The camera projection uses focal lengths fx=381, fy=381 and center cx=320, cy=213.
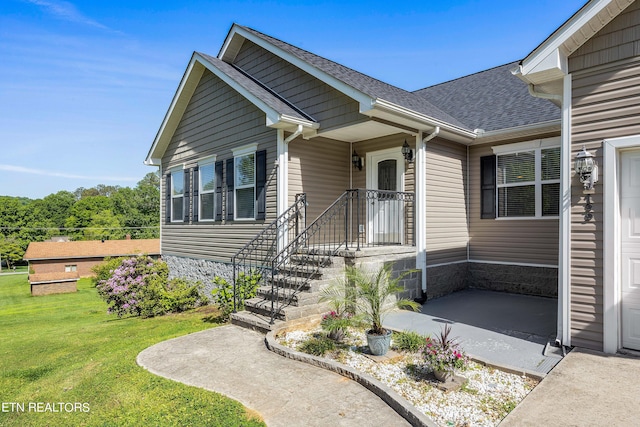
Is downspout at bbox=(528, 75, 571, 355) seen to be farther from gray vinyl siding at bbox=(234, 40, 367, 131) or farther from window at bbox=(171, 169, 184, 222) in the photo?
window at bbox=(171, 169, 184, 222)

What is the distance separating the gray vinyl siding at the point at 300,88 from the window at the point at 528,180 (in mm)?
3663

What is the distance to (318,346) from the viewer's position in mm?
4863

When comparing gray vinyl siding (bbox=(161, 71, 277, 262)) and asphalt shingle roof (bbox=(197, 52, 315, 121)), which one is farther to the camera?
gray vinyl siding (bbox=(161, 71, 277, 262))

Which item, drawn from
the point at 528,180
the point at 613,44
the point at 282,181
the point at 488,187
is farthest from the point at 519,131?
the point at 282,181

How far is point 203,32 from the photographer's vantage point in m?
12.1

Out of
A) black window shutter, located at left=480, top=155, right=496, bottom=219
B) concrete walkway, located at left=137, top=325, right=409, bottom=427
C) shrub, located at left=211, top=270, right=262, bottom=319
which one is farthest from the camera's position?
black window shutter, located at left=480, top=155, right=496, bottom=219

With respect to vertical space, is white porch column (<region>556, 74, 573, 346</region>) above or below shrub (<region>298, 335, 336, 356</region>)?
above

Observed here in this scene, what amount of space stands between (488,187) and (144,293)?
8.65 metres

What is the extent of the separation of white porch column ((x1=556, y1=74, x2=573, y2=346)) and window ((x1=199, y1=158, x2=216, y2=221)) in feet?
26.2

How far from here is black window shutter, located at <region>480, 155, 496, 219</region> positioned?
8586 mm

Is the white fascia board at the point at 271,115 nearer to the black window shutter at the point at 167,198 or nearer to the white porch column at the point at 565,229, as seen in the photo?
the white porch column at the point at 565,229

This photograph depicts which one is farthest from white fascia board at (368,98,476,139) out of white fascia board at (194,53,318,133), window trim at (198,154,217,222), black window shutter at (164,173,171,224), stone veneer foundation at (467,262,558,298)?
black window shutter at (164,173,171,224)

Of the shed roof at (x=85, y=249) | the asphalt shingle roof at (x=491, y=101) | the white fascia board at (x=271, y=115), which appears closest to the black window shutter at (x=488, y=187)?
the asphalt shingle roof at (x=491, y=101)

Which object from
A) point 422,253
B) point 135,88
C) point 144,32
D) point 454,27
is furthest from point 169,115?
point 454,27
